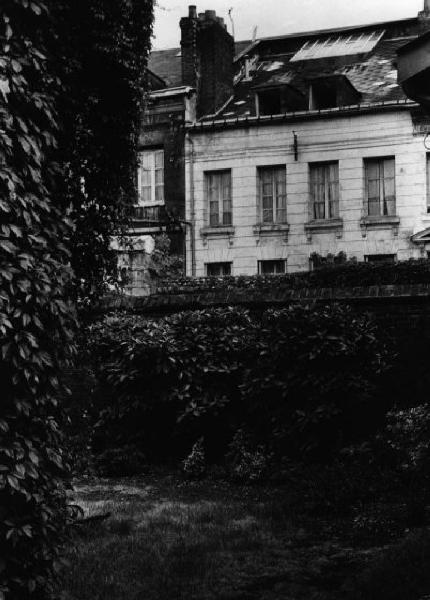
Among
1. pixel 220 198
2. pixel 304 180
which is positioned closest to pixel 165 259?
pixel 220 198

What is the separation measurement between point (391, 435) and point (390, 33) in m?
26.9

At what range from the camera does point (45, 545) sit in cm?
562

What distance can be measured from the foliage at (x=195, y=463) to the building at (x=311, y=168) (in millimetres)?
18597

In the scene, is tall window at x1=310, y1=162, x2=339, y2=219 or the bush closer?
the bush

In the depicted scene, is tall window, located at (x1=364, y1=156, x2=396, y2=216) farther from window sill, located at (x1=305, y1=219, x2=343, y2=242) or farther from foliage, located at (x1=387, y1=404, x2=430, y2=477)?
foliage, located at (x1=387, y1=404, x2=430, y2=477)

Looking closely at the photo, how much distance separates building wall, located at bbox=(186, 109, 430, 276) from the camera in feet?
97.0

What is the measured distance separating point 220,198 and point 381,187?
20.2 feet

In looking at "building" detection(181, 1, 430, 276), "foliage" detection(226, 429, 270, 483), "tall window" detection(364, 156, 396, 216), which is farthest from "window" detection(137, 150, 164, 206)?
"foliage" detection(226, 429, 270, 483)

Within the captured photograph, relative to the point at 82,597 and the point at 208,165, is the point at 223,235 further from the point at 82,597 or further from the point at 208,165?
the point at 82,597

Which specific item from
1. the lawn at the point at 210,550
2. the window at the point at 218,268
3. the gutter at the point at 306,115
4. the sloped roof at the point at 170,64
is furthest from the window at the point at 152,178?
the lawn at the point at 210,550

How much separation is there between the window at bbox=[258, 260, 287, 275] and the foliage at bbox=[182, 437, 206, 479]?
19.6 metres

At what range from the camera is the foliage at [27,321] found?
537 centimetres

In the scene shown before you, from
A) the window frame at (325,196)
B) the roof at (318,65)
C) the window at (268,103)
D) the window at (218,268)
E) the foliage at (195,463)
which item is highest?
the roof at (318,65)

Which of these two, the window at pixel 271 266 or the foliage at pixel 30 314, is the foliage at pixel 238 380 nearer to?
the foliage at pixel 30 314
